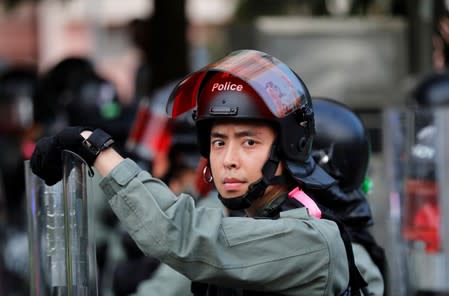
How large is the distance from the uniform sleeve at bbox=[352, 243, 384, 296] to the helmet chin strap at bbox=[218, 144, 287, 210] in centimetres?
83

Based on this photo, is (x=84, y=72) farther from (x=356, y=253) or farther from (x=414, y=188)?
(x=356, y=253)

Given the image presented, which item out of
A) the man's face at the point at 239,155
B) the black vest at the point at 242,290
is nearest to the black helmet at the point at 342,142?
the black vest at the point at 242,290

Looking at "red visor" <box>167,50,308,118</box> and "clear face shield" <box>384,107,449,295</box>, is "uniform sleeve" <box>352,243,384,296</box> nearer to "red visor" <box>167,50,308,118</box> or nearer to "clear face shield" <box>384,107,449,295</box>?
"red visor" <box>167,50,308,118</box>

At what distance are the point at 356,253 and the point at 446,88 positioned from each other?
13.5ft

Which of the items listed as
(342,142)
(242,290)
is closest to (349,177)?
(342,142)

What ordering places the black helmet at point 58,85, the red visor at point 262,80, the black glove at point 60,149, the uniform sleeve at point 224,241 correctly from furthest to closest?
the black helmet at point 58,85
the red visor at point 262,80
the black glove at point 60,149
the uniform sleeve at point 224,241

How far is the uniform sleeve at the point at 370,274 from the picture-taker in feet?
15.3

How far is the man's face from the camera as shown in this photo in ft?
12.8

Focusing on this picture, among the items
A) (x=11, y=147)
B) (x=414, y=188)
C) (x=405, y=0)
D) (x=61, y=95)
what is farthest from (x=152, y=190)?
(x=11, y=147)

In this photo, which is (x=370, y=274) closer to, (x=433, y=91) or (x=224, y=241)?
(x=224, y=241)

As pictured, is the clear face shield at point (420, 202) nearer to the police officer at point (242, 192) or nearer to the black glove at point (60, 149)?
the police officer at point (242, 192)

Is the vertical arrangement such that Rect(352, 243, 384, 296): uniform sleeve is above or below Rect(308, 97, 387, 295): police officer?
below

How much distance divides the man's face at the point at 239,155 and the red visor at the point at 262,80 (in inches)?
4.2

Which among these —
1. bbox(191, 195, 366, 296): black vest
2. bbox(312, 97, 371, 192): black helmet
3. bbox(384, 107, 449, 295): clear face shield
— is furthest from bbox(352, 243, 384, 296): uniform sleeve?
bbox(384, 107, 449, 295): clear face shield
